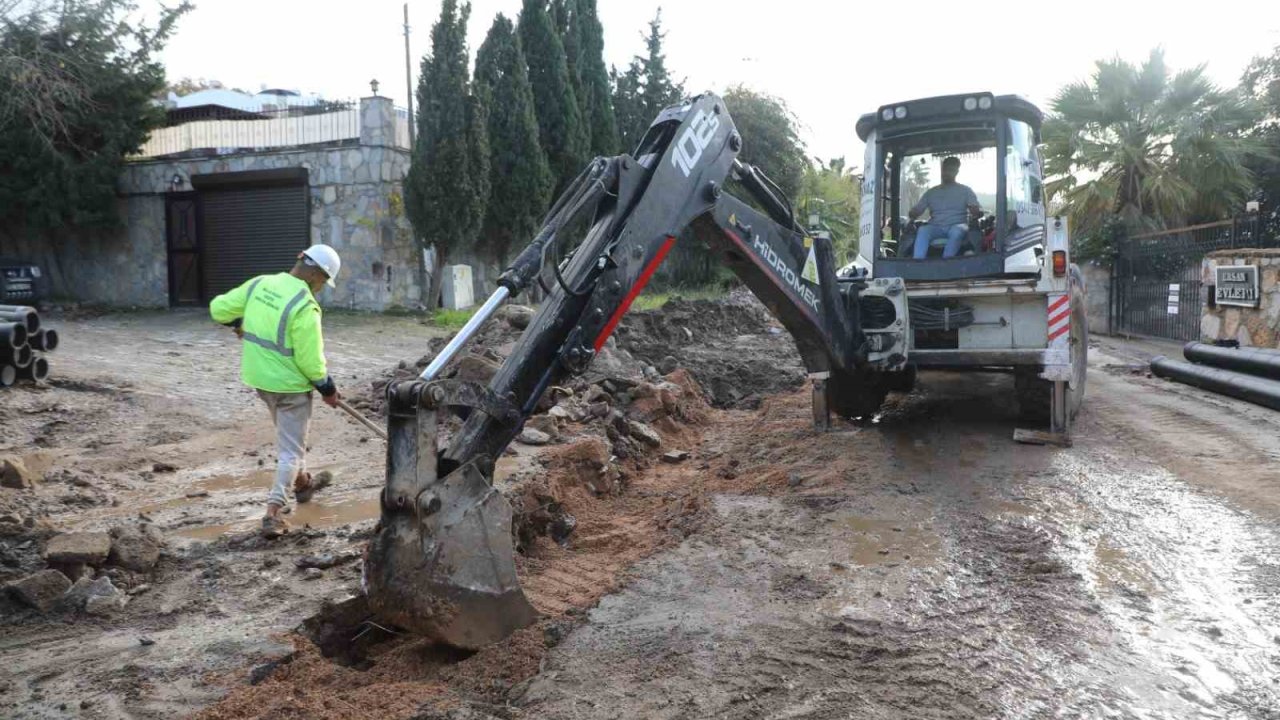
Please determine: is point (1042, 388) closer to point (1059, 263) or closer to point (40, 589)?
point (1059, 263)

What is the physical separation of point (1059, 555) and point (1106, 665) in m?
1.34

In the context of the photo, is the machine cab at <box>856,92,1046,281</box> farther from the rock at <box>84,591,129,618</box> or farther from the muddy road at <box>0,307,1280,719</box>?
the rock at <box>84,591,129,618</box>

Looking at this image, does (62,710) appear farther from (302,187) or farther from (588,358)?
(302,187)

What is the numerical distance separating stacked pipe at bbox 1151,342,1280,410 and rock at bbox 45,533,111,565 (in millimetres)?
9928

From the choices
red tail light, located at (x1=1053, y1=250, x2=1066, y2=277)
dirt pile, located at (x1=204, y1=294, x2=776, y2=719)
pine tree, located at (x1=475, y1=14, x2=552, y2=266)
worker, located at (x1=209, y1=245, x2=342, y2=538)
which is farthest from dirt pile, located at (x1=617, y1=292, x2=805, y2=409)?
worker, located at (x1=209, y1=245, x2=342, y2=538)

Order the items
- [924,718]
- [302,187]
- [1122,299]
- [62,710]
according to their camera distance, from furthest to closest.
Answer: [1122,299] → [302,187] → [62,710] → [924,718]

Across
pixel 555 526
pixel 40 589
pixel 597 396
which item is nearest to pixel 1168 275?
pixel 597 396

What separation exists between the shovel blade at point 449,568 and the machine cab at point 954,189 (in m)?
4.78

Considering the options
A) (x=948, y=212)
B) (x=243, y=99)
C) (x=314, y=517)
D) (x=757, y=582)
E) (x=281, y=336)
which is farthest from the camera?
(x=243, y=99)

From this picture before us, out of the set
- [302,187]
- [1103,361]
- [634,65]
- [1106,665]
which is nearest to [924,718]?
[1106,665]

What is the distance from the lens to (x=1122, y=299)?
21.2 metres

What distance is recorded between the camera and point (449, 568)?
143 inches

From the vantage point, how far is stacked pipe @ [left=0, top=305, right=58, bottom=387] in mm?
9188

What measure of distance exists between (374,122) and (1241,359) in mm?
14237
